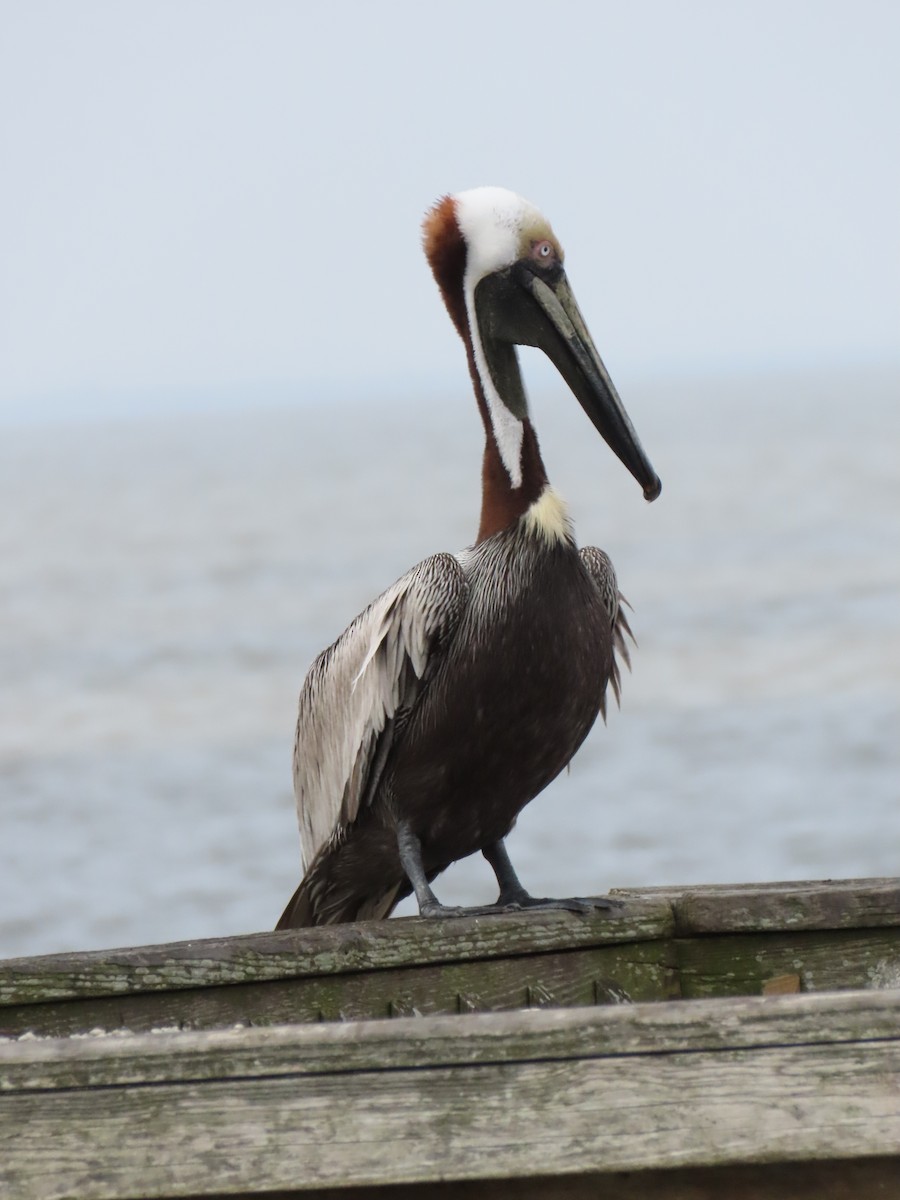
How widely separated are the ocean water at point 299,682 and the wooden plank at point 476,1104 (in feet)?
19.5

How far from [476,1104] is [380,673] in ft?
5.70

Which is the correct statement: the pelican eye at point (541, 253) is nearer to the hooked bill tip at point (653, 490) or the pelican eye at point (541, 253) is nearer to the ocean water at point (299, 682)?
the hooked bill tip at point (653, 490)

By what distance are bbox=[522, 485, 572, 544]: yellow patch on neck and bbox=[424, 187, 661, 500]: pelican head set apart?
0.24 ft

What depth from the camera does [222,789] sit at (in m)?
10.4

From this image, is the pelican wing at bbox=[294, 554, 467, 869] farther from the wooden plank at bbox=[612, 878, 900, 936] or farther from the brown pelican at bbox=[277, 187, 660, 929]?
the wooden plank at bbox=[612, 878, 900, 936]

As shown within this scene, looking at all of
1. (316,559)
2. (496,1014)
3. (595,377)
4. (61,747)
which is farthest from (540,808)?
(316,559)

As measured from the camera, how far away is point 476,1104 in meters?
1.58

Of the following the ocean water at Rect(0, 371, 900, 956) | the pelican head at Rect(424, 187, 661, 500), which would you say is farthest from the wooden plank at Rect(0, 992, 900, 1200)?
the ocean water at Rect(0, 371, 900, 956)

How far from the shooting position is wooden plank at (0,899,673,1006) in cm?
207

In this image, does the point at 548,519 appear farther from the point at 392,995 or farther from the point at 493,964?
the point at 392,995

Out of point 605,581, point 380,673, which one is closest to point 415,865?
point 380,673

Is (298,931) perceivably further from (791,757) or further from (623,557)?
(623,557)

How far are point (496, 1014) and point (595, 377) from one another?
1.86 metres

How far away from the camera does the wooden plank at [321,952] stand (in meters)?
2.07
